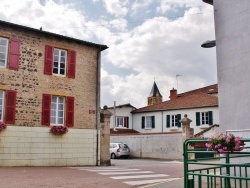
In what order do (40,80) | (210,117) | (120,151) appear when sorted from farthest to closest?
(210,117) → (120,151) → (40,80)

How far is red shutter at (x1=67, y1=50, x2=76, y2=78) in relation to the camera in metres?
18.8

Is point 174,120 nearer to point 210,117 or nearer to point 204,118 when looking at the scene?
point 204,118

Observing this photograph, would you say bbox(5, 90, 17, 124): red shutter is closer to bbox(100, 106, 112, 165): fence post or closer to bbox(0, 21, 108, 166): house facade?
bbox(0, 21, 108, 166): house facade

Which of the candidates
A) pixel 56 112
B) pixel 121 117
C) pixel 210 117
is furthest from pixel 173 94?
pixel 56 112

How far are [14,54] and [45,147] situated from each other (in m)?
5.08

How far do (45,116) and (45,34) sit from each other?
4471 millimetres

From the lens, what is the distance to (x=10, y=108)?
16.4m

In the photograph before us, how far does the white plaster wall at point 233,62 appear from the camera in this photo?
11.0 m

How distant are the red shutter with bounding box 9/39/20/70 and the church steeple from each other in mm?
44189

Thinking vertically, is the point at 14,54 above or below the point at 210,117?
above

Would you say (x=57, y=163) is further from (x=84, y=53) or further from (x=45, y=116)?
(x=84, y=53)

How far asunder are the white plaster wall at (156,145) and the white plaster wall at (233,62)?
47.5 ft

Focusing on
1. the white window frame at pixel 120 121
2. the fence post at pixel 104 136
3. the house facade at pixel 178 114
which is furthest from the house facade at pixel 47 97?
the white window frame at pixel 120 121

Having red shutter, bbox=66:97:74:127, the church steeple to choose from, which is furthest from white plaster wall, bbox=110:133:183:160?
the church steeple
